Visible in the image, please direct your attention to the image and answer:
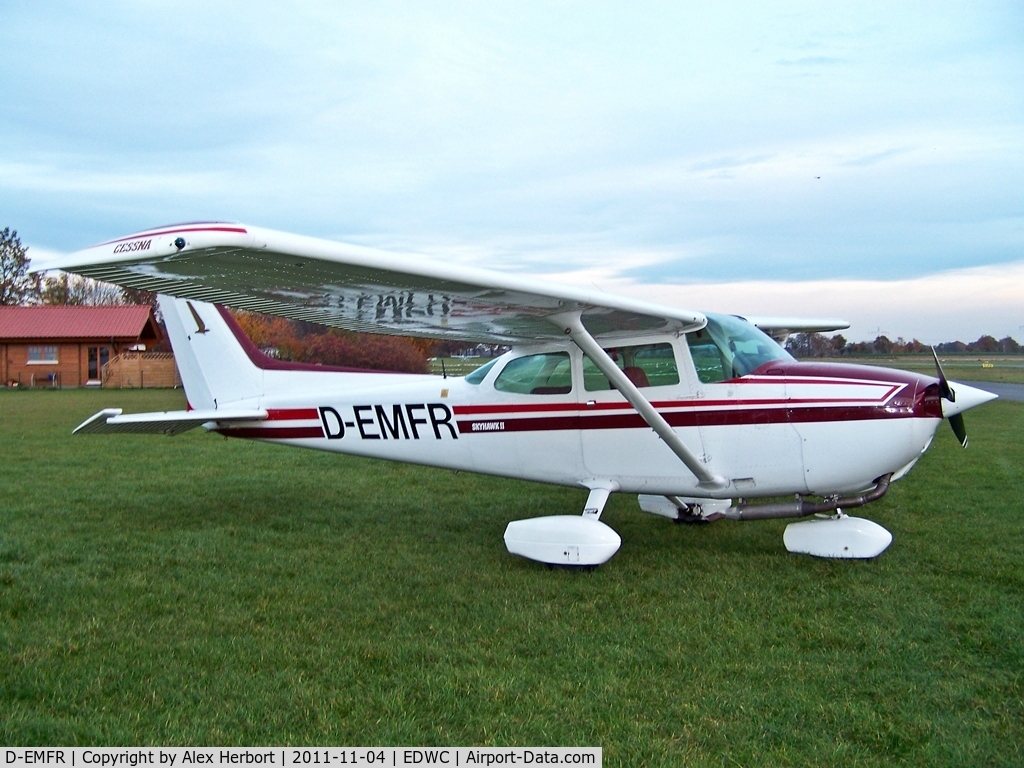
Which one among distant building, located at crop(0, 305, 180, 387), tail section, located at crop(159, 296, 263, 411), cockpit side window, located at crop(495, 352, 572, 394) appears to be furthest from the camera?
distant building, located at crop(0, 305, 180, 387)

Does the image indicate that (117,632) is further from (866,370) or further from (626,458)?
(866,370)

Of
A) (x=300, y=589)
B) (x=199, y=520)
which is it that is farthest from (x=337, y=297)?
(x=199, y=520)

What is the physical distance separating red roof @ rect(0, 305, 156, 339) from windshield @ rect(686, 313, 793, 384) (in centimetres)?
4123

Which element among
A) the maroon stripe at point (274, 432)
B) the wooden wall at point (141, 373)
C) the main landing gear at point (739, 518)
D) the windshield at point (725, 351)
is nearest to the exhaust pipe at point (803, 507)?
the main landing gear at point (739, 518)

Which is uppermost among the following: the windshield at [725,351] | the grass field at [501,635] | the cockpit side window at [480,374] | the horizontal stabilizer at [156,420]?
the windshield at [725,351]

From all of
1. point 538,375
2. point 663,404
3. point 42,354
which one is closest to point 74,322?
point 42,354

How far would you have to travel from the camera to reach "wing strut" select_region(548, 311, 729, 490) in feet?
18.6

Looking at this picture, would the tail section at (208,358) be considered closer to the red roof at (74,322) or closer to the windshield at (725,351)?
the windshield at (725,351)

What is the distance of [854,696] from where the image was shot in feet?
12.2

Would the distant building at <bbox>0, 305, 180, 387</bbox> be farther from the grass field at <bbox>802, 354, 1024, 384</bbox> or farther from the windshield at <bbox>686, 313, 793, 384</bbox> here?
the windshield at <bbox>686, 313, 793, 384</bbox>

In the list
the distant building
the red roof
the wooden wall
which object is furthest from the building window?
the wooden wall

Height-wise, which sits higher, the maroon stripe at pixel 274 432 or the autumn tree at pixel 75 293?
the autumn tree at pixel 75 293

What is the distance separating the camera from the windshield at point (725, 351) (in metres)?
6.21

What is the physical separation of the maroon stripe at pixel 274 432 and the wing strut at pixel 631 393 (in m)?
3.06
